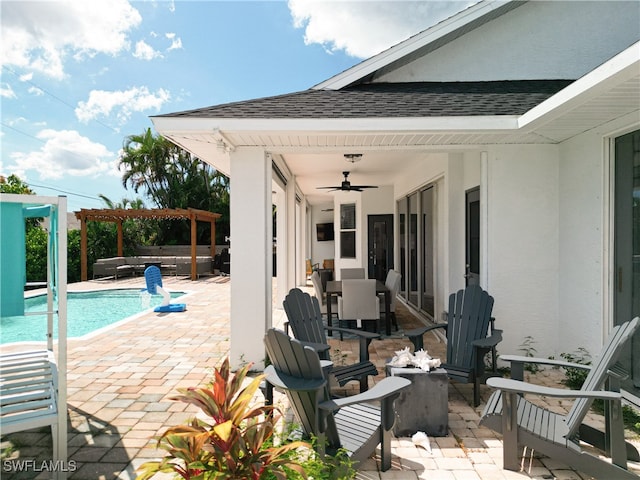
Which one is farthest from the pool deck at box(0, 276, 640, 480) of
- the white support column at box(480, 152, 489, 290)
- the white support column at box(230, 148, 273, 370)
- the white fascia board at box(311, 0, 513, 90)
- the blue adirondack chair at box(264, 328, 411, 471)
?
the white fascia board at box(311, 0, 513, 90)

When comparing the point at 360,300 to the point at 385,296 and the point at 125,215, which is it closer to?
the point at 385,296

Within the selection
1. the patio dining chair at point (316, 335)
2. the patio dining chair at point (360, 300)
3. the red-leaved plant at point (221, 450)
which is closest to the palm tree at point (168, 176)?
the patio dining chair at point (360, 300)

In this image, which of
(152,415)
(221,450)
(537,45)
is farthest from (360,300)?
(537,45)

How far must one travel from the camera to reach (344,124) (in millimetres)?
4121

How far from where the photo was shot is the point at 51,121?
1684 inches

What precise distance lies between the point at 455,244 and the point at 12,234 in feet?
17.6

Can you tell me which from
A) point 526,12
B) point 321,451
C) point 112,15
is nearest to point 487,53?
point 526,12

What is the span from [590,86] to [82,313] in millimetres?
10940

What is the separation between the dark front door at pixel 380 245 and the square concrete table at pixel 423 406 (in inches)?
314

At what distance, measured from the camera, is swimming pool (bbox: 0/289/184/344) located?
800 cm

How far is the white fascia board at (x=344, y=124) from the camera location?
4.11 m

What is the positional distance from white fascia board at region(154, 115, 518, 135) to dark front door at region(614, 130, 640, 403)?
1010 mm

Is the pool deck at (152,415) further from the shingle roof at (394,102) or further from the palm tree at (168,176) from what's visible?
the palm tree at (168,176)

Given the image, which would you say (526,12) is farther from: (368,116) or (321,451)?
(321,451)
